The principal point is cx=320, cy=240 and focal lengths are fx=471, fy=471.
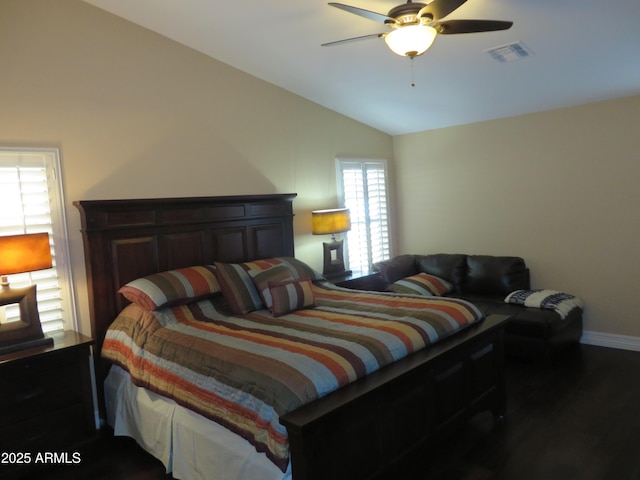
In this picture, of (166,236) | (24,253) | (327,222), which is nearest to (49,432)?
(24,253)

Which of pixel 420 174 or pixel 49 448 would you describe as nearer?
pixel 49 448

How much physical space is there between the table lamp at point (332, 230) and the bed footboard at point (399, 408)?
76.7 inches

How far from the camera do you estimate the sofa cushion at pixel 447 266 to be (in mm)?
5086

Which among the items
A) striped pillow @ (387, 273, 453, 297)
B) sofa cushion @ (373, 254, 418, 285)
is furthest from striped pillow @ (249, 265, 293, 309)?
sofa cushion @ (373, 254, 418, 285)

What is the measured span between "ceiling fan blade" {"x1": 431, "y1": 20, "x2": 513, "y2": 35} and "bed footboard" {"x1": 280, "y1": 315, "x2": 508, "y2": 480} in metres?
1.74

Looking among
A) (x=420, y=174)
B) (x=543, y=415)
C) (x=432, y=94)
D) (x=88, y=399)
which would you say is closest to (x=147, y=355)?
(x=88, y=399)

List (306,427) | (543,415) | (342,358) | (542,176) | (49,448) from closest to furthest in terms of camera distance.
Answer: (306,427) < (342,358) < (49,448) < (543,415) < (542,176)

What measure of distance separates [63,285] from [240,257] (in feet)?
4.63

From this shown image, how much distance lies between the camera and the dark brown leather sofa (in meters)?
4.00

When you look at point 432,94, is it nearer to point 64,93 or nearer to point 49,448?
point 64,93

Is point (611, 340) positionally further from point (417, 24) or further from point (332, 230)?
point (417, 24)

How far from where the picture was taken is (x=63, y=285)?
3.28 meters

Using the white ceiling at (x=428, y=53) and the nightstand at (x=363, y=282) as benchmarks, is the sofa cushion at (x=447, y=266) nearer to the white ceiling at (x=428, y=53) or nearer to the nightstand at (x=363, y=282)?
the nightstand at (x=363, y=282)

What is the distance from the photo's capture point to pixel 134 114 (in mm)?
3621
